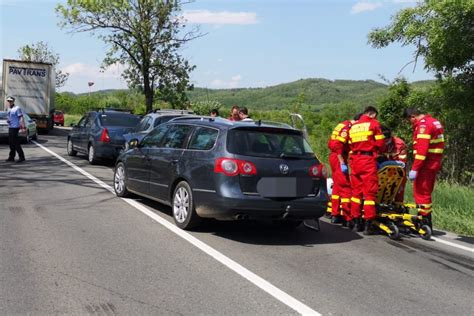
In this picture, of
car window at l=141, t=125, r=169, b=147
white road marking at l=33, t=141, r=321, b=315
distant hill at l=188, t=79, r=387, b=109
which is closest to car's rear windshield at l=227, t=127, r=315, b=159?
white road marking at l=33, t=141, r=321, b=315

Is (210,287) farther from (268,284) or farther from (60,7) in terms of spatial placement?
(60,7)

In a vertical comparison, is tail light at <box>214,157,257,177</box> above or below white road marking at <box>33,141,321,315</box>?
above

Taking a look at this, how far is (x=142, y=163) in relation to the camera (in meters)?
8.53

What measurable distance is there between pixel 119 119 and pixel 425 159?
34.0ft

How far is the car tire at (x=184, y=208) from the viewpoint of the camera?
6.99 m

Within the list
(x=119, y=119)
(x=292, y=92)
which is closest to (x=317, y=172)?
(x=119, y=119)

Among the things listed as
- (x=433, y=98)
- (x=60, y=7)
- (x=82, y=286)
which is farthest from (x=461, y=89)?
(x=60, y=7)

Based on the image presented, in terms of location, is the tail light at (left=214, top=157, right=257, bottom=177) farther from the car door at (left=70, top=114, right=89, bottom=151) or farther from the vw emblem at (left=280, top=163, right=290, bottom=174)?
the car door at (left=70, top=114, right=89, bottom=151)

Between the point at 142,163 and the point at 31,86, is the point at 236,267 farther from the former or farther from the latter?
the point at 31,86

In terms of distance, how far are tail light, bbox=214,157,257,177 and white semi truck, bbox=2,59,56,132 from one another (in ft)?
79.8

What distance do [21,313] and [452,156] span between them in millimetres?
13895

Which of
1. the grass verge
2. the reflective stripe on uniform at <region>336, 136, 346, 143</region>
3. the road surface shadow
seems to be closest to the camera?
the road surface shadow

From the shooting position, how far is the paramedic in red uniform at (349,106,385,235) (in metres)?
7.36

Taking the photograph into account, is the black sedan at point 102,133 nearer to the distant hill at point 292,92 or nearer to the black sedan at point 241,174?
the black sedan at point 241,174
